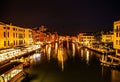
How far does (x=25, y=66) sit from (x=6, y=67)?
1399 centimetres

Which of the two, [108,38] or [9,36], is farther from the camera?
[108,38]

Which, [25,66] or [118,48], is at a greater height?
[118,48]

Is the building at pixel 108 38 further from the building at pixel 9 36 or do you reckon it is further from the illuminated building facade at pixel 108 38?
the building at pixel 9 36

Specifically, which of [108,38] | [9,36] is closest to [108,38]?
[108,38]

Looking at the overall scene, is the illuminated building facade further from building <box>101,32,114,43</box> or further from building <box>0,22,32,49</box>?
building <box>0,22,32,49</box>

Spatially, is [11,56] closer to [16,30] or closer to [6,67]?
[16,30]

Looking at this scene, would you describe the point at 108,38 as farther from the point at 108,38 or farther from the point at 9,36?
the point at 9,36

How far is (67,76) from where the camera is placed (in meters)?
35.6

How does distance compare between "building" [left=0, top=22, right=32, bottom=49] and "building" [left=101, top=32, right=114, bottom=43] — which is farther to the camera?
"building" [left=101, top=32, right=114, bottom=43]

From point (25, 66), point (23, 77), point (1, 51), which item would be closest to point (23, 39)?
point (1, 51)

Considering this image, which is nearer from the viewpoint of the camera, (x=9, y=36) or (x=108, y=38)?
(x=9, y=36)

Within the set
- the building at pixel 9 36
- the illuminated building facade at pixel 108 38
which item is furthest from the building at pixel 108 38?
the building at pixel 9 36

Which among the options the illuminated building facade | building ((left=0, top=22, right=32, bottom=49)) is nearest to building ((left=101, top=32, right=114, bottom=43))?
the illuminated building facade

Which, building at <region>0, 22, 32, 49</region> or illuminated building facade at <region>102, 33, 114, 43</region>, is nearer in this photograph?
building at <region>0, 22, 32, 49</region>
